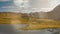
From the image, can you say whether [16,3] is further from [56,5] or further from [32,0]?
[56,5]

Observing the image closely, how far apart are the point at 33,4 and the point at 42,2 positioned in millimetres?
85

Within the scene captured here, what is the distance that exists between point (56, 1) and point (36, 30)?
1.06 feet

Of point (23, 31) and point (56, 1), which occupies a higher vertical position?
point (56, 1)

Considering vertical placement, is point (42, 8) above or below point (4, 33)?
above

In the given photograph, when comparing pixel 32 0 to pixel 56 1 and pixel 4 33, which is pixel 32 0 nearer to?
pixel 56 1

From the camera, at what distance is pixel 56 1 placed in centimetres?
93

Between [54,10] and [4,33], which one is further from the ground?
[54,10]

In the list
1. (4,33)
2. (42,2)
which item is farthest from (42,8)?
(4,33)

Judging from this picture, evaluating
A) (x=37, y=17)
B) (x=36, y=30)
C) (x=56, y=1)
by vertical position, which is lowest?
(x=36, y=30)

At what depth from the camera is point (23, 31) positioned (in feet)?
3.01

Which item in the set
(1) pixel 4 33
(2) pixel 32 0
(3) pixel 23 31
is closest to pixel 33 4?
(2) pixel 32 0

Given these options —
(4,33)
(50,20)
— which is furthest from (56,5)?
(4,33)

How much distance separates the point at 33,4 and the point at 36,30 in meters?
0.24

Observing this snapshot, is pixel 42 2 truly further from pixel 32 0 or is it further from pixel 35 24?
pixel 35 24
